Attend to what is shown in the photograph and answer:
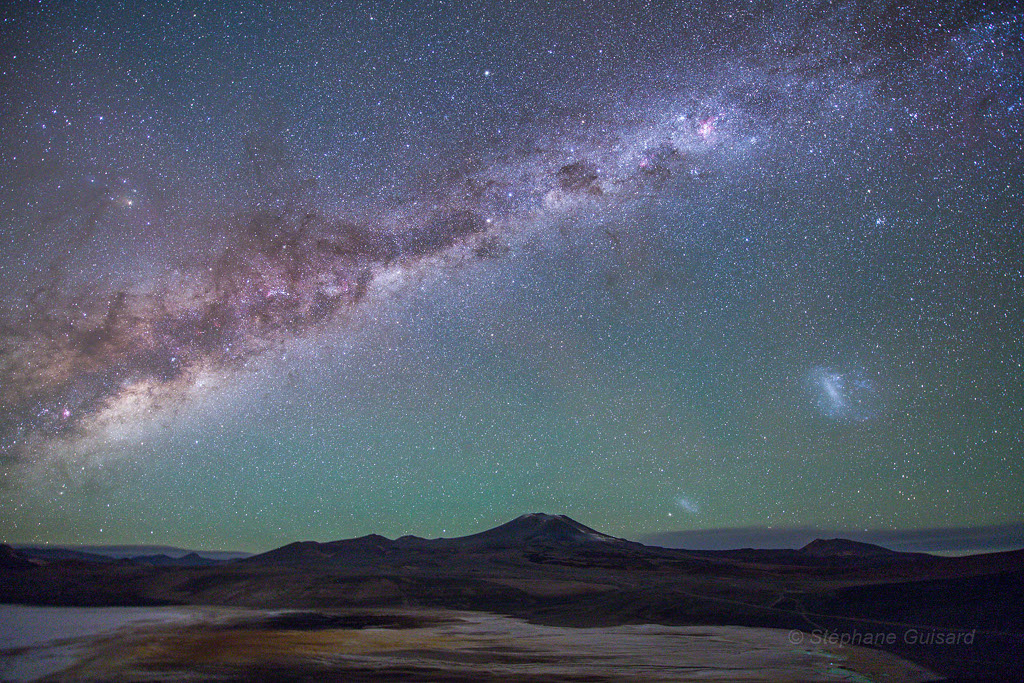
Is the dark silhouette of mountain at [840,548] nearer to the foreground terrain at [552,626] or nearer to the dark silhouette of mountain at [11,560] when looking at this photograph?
the foreground terrain at [552,626]

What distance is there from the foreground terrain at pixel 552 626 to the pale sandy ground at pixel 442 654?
0.40 feet

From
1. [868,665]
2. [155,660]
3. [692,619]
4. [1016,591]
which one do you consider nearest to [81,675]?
[155,660]

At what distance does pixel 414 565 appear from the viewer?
91812mm

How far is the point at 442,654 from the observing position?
73.8ft

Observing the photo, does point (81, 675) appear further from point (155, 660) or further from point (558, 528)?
point (558, 528)

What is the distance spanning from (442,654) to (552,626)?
1227 cm

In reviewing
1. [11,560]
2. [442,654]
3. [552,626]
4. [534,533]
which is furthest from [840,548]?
[11,560]

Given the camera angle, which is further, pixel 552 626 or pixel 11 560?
pixel 11 560

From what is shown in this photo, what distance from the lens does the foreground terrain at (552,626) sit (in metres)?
19.8

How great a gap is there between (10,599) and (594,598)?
51642 mm

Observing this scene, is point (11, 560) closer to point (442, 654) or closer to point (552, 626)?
point (552, 626)

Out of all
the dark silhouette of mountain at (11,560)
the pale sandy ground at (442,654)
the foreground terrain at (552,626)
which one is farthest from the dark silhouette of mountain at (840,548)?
the dark silhouette of mountain at (11,560)

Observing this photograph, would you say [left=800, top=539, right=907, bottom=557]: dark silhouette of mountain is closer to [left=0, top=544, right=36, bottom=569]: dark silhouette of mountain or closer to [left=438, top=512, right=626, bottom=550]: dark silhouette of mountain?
[left=438, top=512, right=626, bottom=550]: dark silhouette of mountain

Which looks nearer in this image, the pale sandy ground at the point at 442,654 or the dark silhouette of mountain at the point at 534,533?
the pale sandy ground at the point at 442,654
